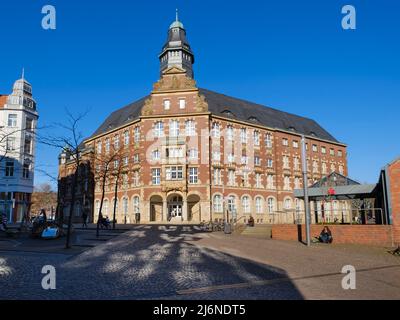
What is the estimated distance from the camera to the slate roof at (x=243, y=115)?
50.2 meters

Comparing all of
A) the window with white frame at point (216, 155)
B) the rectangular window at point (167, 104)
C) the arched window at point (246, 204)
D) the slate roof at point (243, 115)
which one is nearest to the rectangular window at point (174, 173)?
the window with white frame at point (216, 155)

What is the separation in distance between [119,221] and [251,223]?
71.3 feet

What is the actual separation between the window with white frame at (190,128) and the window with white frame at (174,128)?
3.91 feet

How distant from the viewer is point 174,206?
145 ft

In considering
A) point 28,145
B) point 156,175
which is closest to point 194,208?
point 156,175

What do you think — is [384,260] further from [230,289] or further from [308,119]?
[308,119]

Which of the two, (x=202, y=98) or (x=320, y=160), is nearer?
(x=202, y=98)

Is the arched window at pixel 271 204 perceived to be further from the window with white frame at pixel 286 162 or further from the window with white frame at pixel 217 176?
the window with white frame at pixel 217 176

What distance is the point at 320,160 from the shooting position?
5831 cm

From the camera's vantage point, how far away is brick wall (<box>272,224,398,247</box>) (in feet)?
64.6

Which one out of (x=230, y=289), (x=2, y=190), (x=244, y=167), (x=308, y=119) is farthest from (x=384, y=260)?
(x=308, y=119)

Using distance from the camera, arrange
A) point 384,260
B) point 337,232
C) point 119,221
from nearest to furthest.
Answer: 1. point 384,260
2. point 337,232
3. point 119,221

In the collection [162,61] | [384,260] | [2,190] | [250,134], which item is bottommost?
[384,260]

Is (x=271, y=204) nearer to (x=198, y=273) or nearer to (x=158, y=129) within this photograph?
(x=158, y=129)
